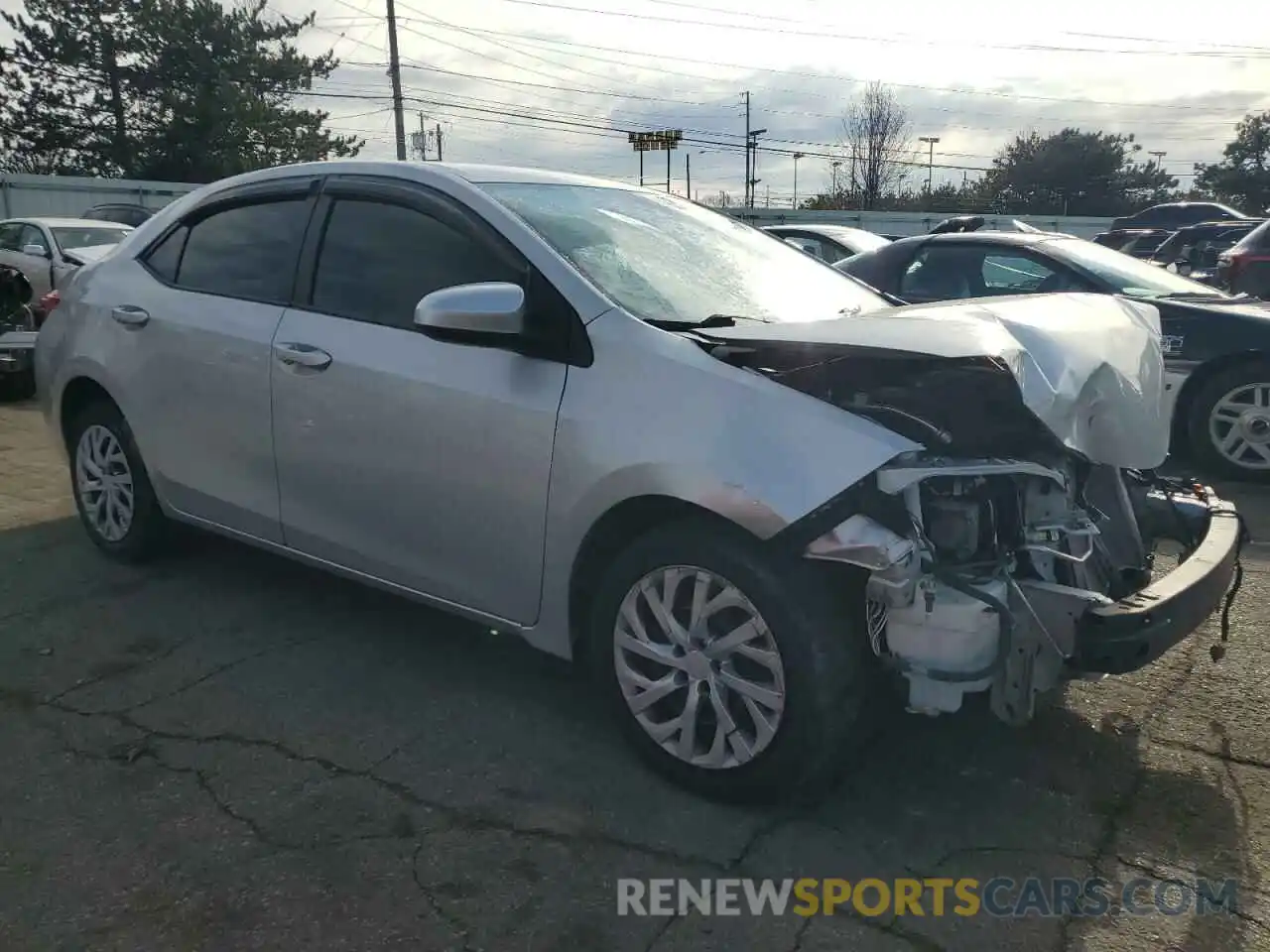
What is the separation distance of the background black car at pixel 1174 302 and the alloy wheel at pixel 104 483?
3927mm

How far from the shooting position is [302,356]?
11.8 feet

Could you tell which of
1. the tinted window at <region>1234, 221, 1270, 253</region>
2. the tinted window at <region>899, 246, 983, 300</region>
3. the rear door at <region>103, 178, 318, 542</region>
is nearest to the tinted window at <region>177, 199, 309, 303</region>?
the rear door at <region>103, 178, 318, 542</region>

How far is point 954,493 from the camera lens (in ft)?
8.82

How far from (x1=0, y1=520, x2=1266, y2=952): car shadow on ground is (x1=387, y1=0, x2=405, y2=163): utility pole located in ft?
106

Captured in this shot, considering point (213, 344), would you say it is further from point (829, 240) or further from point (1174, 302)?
point (829, 240)

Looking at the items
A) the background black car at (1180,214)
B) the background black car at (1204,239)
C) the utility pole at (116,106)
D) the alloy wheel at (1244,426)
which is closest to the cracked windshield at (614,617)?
the alloy wheel at (1244,426)

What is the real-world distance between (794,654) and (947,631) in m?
0.37

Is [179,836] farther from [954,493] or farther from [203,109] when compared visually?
[203,109]

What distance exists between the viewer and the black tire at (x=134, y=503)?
448 cm

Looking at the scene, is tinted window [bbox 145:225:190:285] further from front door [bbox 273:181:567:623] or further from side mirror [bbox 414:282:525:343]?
side mirror [bbox 414:282:525:343]

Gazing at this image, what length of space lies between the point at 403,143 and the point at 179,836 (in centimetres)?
3424

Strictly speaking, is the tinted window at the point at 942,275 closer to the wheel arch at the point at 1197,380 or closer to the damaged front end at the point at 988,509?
the wheel arch at the point at 1197,380

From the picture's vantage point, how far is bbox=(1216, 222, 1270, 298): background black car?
834 centimetres

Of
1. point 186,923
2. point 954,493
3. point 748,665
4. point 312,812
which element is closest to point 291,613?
point 312,812
